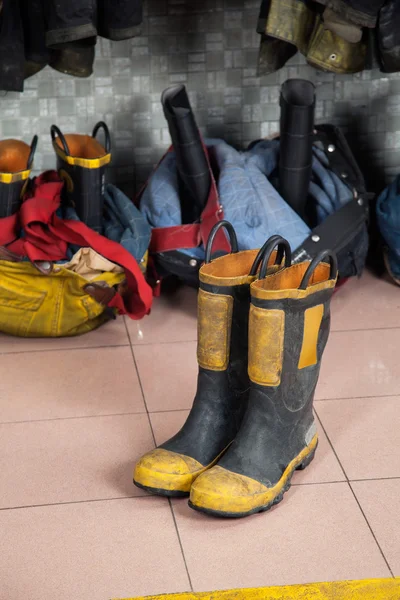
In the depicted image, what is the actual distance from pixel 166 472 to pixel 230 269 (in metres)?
0.44

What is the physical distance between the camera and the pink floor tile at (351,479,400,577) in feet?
5.56

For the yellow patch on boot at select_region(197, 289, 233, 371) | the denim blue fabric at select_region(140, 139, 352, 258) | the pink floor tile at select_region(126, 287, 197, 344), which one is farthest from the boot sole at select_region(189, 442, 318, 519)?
the denim blue fabric at select_region(140, 139, 352, 258)

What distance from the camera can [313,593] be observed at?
1.57 meters

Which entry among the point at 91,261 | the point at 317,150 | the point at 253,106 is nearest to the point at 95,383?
the point at 91,261

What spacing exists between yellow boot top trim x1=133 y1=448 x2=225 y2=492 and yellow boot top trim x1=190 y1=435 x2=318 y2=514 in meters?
0.06

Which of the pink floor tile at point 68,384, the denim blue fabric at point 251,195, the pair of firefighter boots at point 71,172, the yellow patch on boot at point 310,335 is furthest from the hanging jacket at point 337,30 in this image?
the pink floor tile at point 68,384

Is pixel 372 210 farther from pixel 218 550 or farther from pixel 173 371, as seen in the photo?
pixel 218 550

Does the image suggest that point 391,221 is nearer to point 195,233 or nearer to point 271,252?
point 195,233

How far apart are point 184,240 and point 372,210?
0.84m

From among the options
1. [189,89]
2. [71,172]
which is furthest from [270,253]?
[189,89]

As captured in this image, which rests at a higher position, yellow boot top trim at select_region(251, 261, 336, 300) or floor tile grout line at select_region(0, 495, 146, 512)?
yellow boot top trim at select_region(251, 261, 336, 300)

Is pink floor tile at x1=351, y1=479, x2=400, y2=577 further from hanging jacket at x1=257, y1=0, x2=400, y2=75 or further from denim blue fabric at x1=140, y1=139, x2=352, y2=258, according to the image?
hanging jacket at x1=257, y1=0, x2=400, y2=75

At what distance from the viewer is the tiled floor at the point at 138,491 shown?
165 centimetres

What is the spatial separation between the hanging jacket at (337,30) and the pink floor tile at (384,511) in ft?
3.69
